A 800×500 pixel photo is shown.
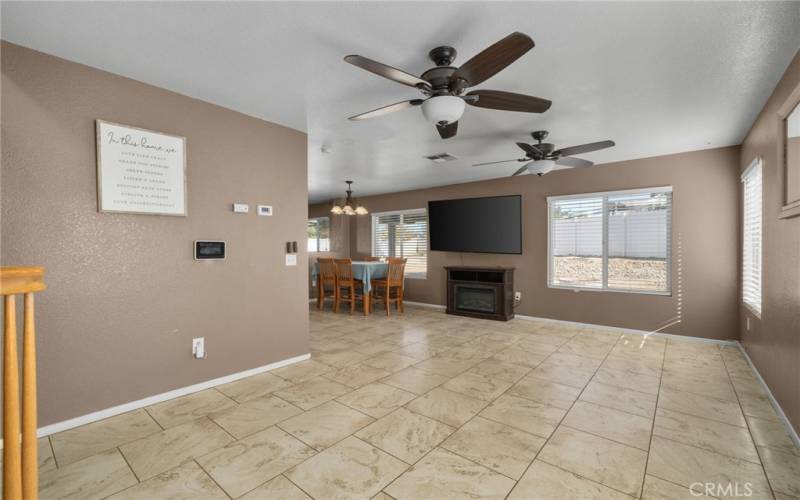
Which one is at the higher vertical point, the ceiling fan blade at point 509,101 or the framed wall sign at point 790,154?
the ceiling fan blade at point 509,101

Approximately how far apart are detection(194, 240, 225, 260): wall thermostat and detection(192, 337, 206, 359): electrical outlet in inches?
25.8

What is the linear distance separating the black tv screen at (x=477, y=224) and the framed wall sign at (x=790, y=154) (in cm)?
339

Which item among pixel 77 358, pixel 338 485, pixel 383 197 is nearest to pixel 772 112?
pixel 338 485

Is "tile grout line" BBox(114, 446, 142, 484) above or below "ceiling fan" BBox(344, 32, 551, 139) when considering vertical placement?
below

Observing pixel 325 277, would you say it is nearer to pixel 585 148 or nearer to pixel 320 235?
pixel 320 235

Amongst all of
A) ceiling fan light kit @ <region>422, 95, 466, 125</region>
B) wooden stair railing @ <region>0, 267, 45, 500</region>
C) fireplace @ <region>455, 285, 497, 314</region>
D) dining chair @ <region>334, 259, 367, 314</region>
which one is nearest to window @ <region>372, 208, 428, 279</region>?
fireplace @ <region>455, 285, 497, 314</region>

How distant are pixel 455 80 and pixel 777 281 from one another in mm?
2685

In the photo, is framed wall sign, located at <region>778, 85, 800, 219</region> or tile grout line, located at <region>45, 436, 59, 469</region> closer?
tile grout line, located at <region>45, 436, 59, 469</region>

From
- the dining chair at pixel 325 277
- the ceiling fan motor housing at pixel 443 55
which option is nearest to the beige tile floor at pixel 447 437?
the ceiling fan motor housing at pixel 443 55

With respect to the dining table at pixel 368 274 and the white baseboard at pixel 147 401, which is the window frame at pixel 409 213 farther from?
the white baseboard at pixel 147 401

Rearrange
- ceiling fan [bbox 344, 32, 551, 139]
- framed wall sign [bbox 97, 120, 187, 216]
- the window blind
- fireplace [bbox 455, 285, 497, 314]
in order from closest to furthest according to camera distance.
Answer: ceiling fan [bbox 344, 32, 551, 139], framed wall sign [bbox 97, 120, 187, 216], the window blind, fireplace [bbox 455, 285, 497, 314]

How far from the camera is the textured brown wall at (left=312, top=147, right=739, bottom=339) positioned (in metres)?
4.16

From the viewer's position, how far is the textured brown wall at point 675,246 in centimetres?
416

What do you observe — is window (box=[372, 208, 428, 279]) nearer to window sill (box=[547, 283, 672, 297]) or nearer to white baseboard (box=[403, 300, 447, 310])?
white baseboard (box=[403, 300, 447, 310])
